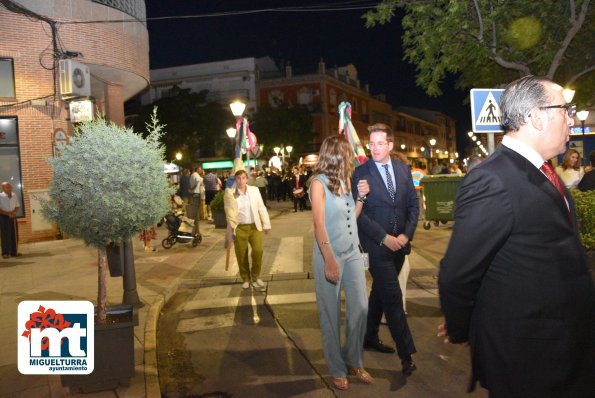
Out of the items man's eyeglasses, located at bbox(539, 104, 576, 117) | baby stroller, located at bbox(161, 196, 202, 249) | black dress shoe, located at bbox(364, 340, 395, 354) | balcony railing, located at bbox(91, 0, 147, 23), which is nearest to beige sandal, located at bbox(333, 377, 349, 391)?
black dress shoe, located at bbox(364, 340, 395, 354)

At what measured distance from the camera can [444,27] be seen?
10.6 metres

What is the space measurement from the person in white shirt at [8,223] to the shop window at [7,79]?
11.8ft

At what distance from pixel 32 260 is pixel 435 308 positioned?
29.9 ft

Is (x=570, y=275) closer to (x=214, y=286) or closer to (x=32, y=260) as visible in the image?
(x=214, y=286)

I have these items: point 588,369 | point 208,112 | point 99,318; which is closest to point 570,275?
point 588,369

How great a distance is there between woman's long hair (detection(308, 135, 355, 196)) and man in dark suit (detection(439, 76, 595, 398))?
84.2 inches

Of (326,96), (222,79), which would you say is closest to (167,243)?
(326,96)

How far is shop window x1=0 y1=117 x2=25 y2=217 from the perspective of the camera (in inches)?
564

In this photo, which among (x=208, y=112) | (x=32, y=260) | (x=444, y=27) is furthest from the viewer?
(x=208, y=112)

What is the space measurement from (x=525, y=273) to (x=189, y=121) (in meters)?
47.2

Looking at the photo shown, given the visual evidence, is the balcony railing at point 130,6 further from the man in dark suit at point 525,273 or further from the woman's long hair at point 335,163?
the man in dark suit at point 525,273

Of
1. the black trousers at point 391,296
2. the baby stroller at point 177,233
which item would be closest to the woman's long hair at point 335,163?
the black trousers at point 391,296

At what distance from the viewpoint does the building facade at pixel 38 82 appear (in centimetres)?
1398

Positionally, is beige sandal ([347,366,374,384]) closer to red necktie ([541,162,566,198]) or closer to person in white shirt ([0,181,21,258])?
red necktie ([541,162,566,198])
